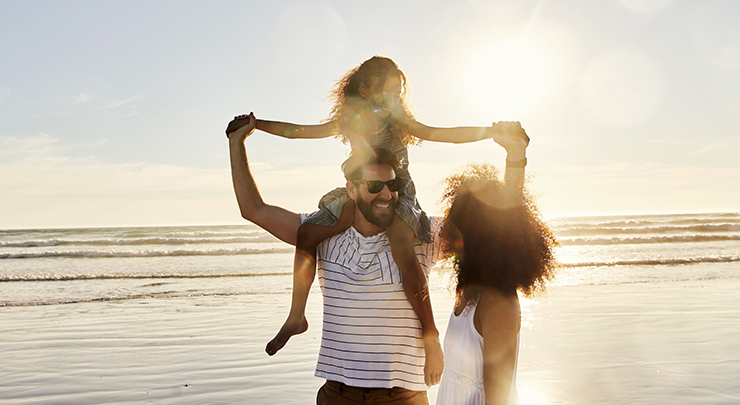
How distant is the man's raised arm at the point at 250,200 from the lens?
2.42 metres

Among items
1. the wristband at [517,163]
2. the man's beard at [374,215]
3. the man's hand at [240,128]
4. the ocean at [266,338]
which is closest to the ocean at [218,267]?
the ocean at [266,338]

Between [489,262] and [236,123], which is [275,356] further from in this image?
[489,262]

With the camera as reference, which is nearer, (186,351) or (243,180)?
(243,180)

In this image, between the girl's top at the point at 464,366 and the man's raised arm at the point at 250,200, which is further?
the man's raised arm at the point at 250,200

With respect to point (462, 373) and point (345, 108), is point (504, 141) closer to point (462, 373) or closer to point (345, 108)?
point (462, 373)

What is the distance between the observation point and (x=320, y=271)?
244cm

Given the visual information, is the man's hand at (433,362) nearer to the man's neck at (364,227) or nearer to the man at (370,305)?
the man at (370,305)

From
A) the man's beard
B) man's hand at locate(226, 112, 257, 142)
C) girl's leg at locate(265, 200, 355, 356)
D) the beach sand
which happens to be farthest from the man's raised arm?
the beach sand

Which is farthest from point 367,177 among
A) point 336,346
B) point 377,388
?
point 377,388

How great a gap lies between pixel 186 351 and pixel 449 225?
542cm

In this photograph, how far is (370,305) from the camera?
2193 mm

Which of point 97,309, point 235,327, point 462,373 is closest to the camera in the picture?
point 462,373

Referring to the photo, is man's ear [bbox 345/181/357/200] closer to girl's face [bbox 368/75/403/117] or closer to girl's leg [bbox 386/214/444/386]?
girl's leg [bbox 386/214/444/386]

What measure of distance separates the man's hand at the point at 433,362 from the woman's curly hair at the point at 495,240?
0.90 ft
